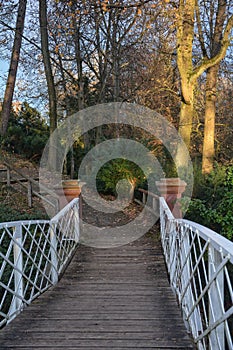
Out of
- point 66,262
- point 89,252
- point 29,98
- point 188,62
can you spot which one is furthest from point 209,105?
point 29,98

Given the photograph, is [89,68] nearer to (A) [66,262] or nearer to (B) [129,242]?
(B) [129,242]

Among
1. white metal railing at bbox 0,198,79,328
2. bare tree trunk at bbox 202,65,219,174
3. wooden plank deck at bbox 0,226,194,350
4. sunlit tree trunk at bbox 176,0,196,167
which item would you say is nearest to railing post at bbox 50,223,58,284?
white metal railing at bbox 0,198,79,328

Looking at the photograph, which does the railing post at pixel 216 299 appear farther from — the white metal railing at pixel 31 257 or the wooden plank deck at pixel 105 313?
the white metal railing at pixel 31 257

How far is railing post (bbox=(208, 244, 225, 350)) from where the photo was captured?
86.5 inches

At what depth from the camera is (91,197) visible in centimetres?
1351

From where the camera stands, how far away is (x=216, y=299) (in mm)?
2303

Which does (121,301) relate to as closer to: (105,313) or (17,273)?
(105,313)

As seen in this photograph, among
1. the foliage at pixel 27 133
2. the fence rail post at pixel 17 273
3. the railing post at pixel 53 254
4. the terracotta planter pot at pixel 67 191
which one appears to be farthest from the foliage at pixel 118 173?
the fence rail post at pixel 17 273

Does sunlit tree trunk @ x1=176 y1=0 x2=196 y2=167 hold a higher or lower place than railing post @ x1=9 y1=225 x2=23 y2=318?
higher

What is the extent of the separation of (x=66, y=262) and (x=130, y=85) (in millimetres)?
11558

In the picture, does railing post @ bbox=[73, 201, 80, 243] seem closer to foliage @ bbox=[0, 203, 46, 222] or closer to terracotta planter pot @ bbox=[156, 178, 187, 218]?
foliage @ bbox=[0, 203, 46, 222]

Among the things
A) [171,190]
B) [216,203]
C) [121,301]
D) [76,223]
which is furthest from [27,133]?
[121,301]

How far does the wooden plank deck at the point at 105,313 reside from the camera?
3.03 meters

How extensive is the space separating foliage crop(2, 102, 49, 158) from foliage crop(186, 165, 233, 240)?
1231cm
